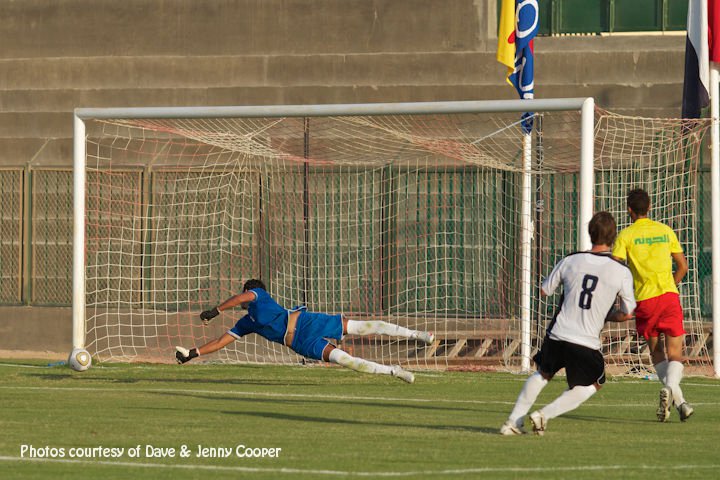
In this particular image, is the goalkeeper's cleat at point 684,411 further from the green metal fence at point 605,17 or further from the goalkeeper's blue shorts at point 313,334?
the green metal fence at point 605,17

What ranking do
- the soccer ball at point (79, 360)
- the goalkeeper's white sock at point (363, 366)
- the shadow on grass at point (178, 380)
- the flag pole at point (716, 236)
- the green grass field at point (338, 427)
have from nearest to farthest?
the green grass field at point (338, 427), the goalkeeper's white sock at point (363, 366), the shadow on grass at point (178, 380), the soccer ball at point (79, 360), the flag pole at point (716, 236)

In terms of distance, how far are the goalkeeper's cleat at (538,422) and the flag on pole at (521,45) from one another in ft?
26.0

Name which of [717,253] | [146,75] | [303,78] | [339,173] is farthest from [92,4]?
[717,253]

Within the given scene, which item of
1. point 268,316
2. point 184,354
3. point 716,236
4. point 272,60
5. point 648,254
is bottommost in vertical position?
point 184,354

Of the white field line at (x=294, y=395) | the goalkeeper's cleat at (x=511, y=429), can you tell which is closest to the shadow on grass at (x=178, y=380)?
the white field line at (x=294, y=395)

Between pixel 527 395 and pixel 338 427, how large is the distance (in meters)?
1.45

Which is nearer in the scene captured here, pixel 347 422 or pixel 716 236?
pixel 347 422

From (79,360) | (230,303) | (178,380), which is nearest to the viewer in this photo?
(230,303)

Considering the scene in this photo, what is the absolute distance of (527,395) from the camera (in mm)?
8984

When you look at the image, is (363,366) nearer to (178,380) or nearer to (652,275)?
(178,380)

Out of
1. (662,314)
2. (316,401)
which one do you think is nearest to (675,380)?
(662,314)

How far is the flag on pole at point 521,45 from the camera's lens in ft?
54.2

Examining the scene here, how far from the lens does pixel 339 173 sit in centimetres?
1920

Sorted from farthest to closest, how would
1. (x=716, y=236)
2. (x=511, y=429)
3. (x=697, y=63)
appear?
1. (x=697, y=63)
2. (x=716, y=236)
3. (x=511, y=429)
